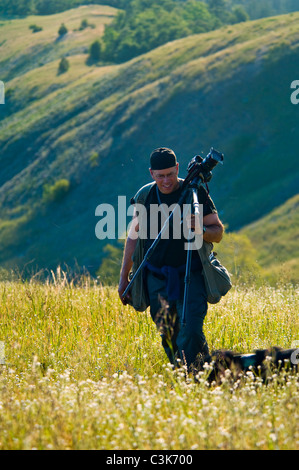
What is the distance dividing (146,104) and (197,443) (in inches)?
2999

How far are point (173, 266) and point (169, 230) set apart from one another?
0.30 m

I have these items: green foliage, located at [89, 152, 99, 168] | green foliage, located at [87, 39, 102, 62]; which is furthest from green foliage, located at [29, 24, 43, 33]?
green foliage, located at [89, 152, 99, 168]

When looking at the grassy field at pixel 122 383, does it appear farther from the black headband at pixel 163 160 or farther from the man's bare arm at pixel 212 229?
the black headband at pixel 163 160

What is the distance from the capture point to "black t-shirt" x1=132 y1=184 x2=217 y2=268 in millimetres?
5258

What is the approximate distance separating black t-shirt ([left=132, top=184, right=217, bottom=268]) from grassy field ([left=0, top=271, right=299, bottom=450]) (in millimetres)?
847

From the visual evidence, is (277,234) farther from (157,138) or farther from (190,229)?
(190,229)

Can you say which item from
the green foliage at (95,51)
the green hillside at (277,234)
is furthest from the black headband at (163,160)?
the green foliage at (95,51)

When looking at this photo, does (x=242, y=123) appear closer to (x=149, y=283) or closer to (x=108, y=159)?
(x=108, y=159)

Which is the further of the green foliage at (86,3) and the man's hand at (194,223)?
the green foliage at (86,3)

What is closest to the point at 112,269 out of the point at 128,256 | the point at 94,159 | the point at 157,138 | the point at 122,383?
the point at 157,138

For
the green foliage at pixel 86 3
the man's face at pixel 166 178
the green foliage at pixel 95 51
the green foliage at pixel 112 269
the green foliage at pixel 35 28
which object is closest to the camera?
the man's face at pixel 166 178

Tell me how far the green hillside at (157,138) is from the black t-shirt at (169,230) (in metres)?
56.7

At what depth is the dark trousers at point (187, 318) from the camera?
5016 millimetres

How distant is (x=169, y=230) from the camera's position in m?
5.30
